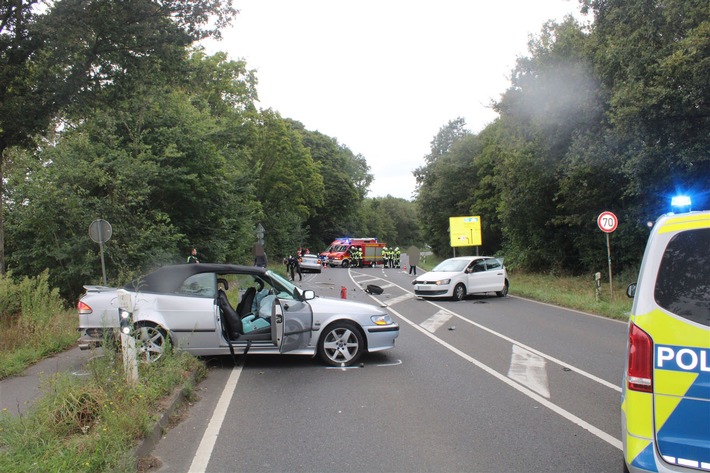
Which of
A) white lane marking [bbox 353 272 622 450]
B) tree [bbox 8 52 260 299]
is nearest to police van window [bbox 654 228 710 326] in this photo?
white lane marking [bbox 353 272 622 450]

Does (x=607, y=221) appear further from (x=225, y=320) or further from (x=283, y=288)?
(x=225, y=320)

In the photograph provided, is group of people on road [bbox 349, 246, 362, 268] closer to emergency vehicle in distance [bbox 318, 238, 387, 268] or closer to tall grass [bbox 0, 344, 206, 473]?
emergency vehicle in distance [bbox 318, 238, 387, 268]

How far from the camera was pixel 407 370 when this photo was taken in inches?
A: 305

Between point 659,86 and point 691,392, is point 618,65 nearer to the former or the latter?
point 659,86

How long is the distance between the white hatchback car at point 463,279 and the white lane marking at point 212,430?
1185cm

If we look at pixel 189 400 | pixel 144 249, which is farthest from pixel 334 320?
pixel 144 249

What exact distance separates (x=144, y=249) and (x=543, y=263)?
24.8 metres

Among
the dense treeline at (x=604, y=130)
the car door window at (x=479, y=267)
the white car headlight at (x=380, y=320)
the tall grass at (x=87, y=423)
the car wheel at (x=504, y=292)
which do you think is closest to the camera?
the tall grass at (x=87, y=423)

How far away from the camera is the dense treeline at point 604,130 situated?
15.2 meters

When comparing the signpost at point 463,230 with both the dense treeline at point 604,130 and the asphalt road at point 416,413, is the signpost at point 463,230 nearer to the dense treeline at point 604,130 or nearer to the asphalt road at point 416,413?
the dense treeline at point 604,130

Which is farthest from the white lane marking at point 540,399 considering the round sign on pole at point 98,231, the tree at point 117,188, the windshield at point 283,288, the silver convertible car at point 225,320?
the tree at point 117,188

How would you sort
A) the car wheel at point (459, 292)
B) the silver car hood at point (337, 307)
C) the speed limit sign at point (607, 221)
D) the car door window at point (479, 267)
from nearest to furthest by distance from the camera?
the silver car hood at point (337, 307) → the speed limit sign at point (607, 221) → the car wheel at point (459, 292) → the car door window at point (479, 267)

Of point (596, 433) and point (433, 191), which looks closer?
point (596, 433)

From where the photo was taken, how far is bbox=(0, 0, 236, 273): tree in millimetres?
12148
